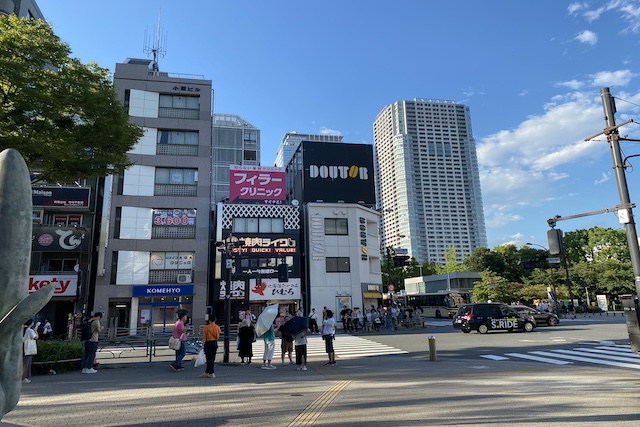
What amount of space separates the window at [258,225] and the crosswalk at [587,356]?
83.2ft

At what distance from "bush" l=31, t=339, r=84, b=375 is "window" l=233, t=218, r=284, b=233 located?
2392cm

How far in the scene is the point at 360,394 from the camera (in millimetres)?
8469

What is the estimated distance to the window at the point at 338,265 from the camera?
3816cm

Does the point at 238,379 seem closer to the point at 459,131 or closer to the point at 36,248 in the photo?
the point at 36,248


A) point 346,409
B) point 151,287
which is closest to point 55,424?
point 346,409

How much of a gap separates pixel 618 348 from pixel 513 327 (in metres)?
8.52

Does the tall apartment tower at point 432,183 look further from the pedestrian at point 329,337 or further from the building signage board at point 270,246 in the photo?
the pedestrian at point 329,337

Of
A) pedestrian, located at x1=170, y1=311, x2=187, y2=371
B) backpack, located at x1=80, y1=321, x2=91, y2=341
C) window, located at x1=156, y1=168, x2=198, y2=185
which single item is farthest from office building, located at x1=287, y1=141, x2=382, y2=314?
backpack, located at x1=80, y1=321, x2=91, y2=341

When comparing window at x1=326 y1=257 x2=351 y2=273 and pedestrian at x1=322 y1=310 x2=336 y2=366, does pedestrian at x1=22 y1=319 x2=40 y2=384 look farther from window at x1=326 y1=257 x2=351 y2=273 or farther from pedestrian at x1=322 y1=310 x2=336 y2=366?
window at x1=326 y1=257 x2=351 y2=273

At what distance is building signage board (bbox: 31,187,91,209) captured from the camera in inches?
1282

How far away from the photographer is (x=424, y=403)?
24.5 feet

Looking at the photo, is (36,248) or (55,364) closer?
(55,364)

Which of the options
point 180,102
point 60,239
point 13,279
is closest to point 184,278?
point 60,239

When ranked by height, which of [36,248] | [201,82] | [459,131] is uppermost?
[459,131]
